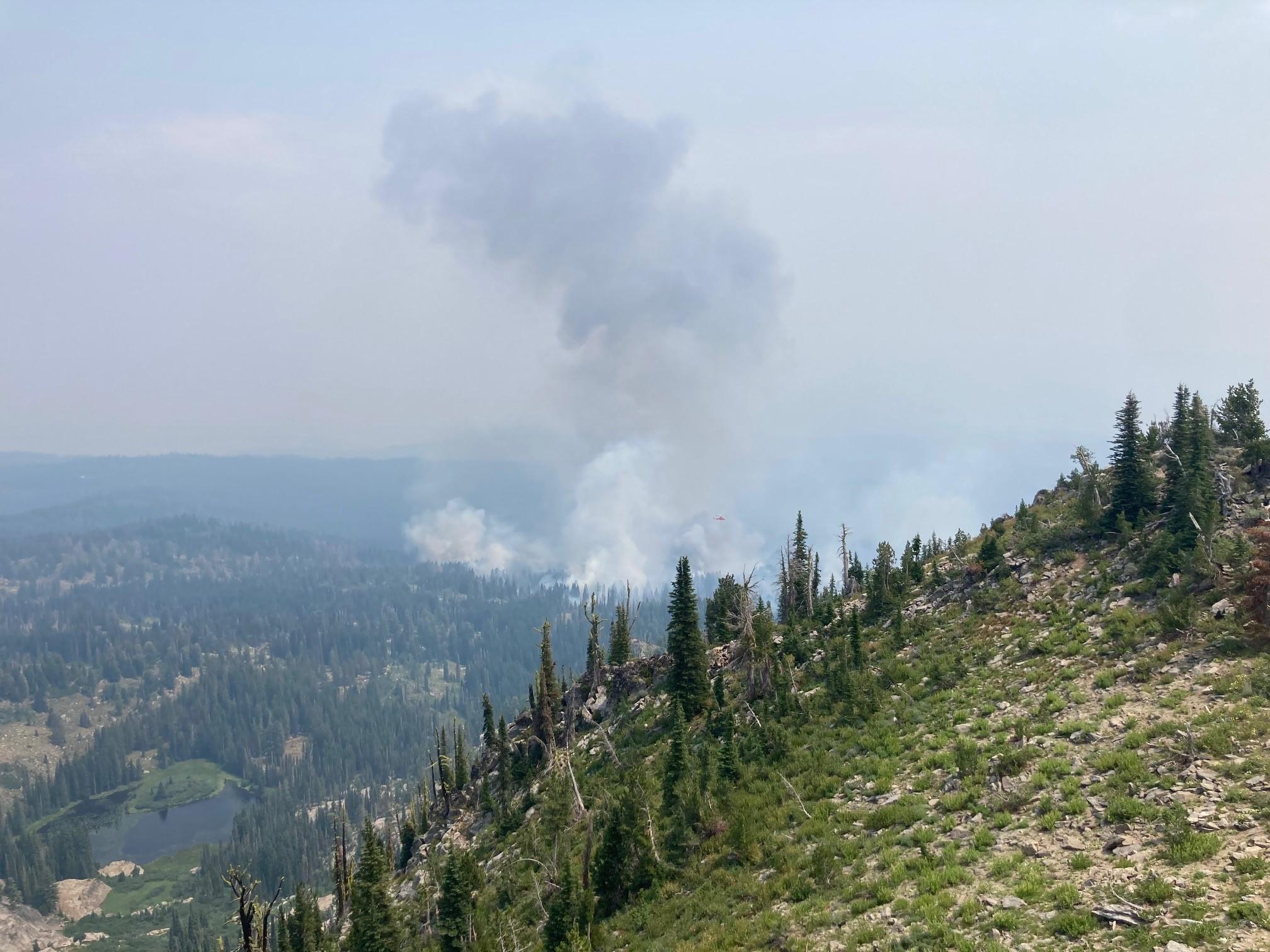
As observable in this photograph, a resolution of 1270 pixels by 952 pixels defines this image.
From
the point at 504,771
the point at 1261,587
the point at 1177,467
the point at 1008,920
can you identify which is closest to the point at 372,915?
the point at 504,771

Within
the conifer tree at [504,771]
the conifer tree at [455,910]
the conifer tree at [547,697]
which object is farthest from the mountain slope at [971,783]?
the conifer tree at [547,697]

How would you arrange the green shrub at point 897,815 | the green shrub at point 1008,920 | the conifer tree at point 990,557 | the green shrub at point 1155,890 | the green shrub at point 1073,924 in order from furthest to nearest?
1. the conifer tree at point 990,557
2. the green shrub at point 897,815
3. the green shrub at point 1008,920
4. the green shrub at point 1155,890
5. the green shrub at point 1073,924

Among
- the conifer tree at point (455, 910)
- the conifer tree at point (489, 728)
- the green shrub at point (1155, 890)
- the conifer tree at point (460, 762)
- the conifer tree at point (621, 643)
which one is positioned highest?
the green shrub at point (1155, 890)

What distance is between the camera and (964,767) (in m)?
30.3

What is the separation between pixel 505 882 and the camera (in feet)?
174

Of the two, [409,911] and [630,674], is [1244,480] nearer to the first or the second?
[630,674]

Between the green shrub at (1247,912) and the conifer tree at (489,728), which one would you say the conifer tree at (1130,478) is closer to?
the green shrub at (1247,912)

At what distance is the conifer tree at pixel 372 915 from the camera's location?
54.1 metres

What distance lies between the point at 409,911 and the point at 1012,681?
6601cm

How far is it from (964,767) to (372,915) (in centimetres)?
5104

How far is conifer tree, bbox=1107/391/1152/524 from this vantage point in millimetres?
53906

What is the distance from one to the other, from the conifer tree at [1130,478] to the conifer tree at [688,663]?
38.6m

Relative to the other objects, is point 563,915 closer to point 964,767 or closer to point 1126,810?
point 964,767

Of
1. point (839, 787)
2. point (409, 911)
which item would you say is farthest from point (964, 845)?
point (409, 911)
